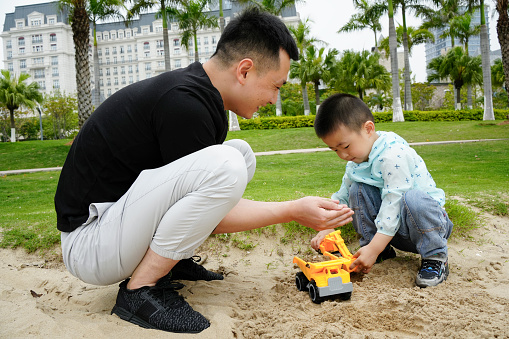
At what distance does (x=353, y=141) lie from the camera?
8.06 ft

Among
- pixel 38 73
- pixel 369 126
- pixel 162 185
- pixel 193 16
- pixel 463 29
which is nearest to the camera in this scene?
pixel 162 185

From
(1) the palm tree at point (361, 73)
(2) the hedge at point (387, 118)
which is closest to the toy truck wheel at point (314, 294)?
(2) the hedge at point (387, 118)

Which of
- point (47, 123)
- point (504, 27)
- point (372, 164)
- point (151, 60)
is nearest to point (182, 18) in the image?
point (504, 27)

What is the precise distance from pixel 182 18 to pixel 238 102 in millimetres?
25789

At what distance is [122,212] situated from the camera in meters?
1.75

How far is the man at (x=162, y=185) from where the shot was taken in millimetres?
1718

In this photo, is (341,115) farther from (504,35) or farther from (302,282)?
(504,35)

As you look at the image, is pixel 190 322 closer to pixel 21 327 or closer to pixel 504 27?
pixel 21 327

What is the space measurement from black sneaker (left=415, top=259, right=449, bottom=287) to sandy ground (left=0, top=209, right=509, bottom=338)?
0.06m

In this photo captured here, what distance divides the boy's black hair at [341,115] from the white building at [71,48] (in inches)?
2899

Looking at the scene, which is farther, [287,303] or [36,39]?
[36,39]

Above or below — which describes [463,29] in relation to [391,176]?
above

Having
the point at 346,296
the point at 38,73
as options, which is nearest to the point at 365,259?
the point at 346,296

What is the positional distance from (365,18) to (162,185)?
27.7m
